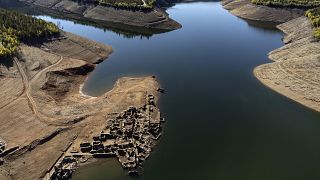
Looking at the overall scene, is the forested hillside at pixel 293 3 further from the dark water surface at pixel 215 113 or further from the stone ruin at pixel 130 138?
the stone ruin at pixel 130 138

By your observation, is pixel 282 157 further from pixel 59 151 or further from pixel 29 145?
pixel 29 145

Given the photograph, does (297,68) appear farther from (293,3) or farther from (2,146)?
(293,3)

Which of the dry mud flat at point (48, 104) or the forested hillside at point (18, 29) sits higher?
the forested hillside at point (18, 29)

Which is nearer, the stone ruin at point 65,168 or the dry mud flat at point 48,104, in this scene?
the stone ruin at point 65,168

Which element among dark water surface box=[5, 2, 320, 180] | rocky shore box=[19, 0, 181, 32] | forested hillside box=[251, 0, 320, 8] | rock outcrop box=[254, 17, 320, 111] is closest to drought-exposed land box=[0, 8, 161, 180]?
dark water surface box=[5, 2, 320, 180]

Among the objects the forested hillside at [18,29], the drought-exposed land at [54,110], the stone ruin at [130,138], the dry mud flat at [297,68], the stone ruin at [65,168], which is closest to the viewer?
the stone ruin at [65,168]

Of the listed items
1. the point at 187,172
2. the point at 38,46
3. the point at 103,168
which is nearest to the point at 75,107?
the point at 103,168

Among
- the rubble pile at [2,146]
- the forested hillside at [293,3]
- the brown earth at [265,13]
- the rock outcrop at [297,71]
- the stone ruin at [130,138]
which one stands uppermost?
the forested hillside at [293,3]

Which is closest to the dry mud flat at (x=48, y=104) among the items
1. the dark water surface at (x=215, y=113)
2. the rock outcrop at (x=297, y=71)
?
the dark water surface at (x=215, y=113)
